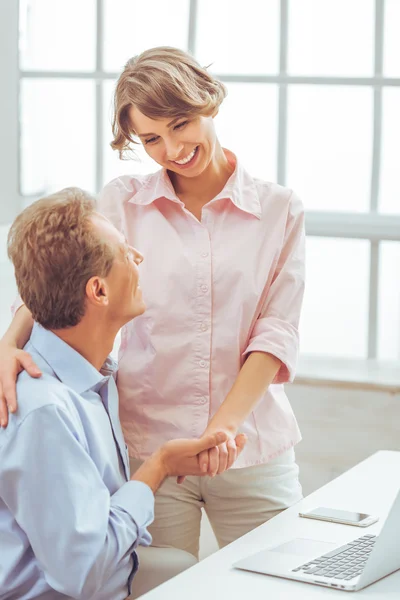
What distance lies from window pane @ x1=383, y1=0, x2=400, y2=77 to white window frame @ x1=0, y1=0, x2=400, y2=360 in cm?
2

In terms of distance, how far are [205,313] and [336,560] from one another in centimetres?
66

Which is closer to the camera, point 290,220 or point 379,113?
point 290,220

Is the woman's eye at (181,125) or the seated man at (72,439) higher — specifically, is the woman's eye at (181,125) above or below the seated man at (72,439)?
above

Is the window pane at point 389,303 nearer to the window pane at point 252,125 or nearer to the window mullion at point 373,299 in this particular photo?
the window mullion at point 373,299

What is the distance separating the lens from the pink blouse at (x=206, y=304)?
212 cm

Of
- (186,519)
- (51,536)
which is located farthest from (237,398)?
(51,536)

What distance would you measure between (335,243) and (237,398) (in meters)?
1.50

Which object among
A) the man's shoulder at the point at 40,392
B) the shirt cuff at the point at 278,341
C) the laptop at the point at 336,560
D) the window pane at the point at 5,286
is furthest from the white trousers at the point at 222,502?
the window pane at the point at 5,286

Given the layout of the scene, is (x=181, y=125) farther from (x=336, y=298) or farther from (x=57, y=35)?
(x=57, y=35)

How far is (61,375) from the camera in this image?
178 centimetres

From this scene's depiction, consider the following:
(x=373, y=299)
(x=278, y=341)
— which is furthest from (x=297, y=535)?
(x=373, y=299)

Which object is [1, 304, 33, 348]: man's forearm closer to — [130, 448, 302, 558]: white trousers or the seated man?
the seated man

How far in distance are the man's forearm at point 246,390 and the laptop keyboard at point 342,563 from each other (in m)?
0.37

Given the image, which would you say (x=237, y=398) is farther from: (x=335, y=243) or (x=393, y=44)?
Result: (x=393, y=44)
